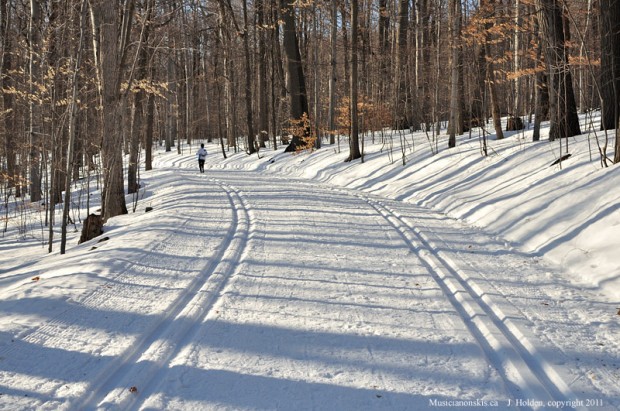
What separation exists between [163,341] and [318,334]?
4.48 ft

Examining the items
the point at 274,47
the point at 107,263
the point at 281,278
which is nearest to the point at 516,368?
the point at 281,278

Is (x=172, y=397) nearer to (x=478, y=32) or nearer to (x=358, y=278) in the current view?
(x=358, y=278)

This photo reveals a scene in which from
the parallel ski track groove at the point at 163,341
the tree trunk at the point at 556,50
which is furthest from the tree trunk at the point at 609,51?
the parallel ski track groove at the point at 163,341

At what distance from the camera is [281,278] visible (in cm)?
620

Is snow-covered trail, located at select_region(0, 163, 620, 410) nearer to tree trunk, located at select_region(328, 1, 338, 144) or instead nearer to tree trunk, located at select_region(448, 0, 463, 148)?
tree trunk, located at select_region(448, 0, 463, 148)

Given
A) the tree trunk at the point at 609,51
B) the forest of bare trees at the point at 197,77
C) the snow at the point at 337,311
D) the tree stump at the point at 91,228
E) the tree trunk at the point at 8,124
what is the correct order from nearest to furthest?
the snow at the point at 337,311 < the tree stump at the point at 91,228 < the forest of bare trees at the point at 197,77 < the tree trunk at the point at 609,51 < the tree trunk at the point at 8,124

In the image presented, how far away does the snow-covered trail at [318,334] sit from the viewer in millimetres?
3402

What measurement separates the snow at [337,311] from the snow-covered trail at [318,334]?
0.02 metres

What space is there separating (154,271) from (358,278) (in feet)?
8.85

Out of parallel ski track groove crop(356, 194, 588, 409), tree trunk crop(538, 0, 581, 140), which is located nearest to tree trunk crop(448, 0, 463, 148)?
tree trunk crop(538, 0, 581, 140)

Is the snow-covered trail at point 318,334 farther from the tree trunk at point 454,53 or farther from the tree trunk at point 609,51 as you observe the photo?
the tree trunk at point 454,53

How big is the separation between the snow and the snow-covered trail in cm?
2

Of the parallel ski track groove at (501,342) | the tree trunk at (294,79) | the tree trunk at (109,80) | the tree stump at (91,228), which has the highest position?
the tree trunk at (294,79)

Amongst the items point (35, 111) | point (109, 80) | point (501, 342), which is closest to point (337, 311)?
point (501, 342)
